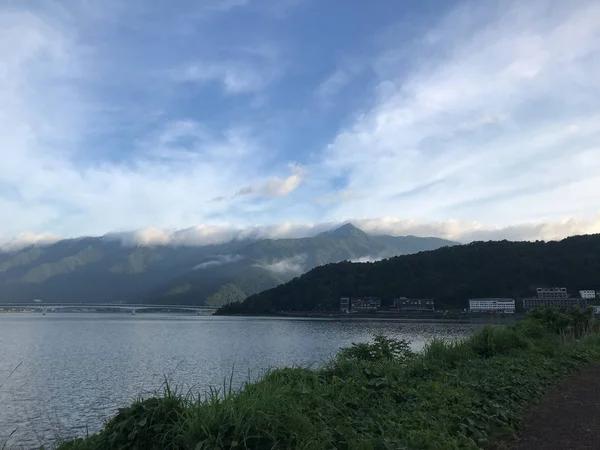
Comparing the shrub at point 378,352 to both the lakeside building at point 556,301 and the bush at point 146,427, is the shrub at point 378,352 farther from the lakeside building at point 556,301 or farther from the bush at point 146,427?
the lakeside building at point 556,301

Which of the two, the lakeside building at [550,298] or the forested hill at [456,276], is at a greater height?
the forested hill at [456,276]

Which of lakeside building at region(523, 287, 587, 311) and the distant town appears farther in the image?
the distant town

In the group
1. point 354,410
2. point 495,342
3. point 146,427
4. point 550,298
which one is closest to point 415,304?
point 550,298

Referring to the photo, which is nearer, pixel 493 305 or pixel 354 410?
pixel 354 410

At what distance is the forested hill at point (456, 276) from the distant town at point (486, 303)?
222 cm

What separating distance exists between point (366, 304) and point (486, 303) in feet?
101

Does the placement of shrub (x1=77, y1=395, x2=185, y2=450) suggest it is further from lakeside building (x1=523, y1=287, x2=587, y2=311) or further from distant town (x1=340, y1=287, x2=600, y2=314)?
lakeside building (x1=523, y1=287, x2=587, y2=311)

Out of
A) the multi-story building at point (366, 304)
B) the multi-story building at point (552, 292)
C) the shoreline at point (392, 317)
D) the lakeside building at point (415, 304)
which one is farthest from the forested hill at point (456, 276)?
the shoreline at point (392, 317)

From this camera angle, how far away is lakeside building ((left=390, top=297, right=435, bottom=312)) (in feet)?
351

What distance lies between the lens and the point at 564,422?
7.37 metres

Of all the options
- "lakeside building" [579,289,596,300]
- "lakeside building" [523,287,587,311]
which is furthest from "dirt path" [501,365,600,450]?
"lakeside building" [579,289,596,300]

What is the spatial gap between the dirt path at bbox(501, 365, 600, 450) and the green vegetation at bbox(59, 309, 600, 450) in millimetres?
268

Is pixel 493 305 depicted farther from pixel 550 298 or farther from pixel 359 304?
pixel 359 304

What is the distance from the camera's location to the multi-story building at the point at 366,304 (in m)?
116
